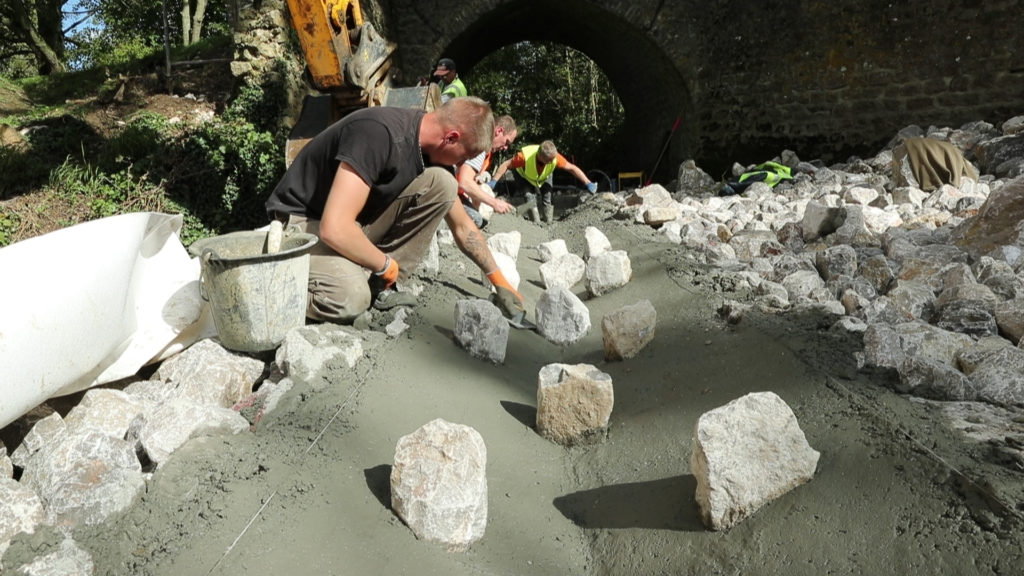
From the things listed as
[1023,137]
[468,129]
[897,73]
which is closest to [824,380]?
[468,129]

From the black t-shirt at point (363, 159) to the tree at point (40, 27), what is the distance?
14408 millimetres

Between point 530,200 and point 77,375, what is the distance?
5.42m

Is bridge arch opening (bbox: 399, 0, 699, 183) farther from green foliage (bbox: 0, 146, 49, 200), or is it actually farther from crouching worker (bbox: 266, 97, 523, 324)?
crouching worker (bbox: 266, 97, 523, 324)

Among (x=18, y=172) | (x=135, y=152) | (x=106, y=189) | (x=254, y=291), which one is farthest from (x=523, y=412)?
(x=18, y=172)

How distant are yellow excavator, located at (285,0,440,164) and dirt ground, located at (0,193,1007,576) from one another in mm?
3100

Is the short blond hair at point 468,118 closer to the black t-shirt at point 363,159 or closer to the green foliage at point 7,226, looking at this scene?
the black t-shirt at point 363,159

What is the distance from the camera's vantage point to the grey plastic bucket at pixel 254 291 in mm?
2648

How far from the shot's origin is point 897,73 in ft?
28.1

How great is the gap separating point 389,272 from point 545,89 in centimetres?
1734

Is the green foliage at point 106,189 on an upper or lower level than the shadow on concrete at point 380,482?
lower

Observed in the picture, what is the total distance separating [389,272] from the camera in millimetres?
3195


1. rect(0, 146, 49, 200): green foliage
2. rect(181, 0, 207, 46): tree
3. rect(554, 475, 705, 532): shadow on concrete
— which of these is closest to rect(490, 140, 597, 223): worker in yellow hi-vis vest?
rect(554, 475, 705, 532): shadow on concrete

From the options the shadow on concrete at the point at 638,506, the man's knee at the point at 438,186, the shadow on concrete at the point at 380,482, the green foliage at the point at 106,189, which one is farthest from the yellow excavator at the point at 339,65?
the shadow on concrete at the point at 638,506

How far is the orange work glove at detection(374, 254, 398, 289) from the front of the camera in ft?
10.4
